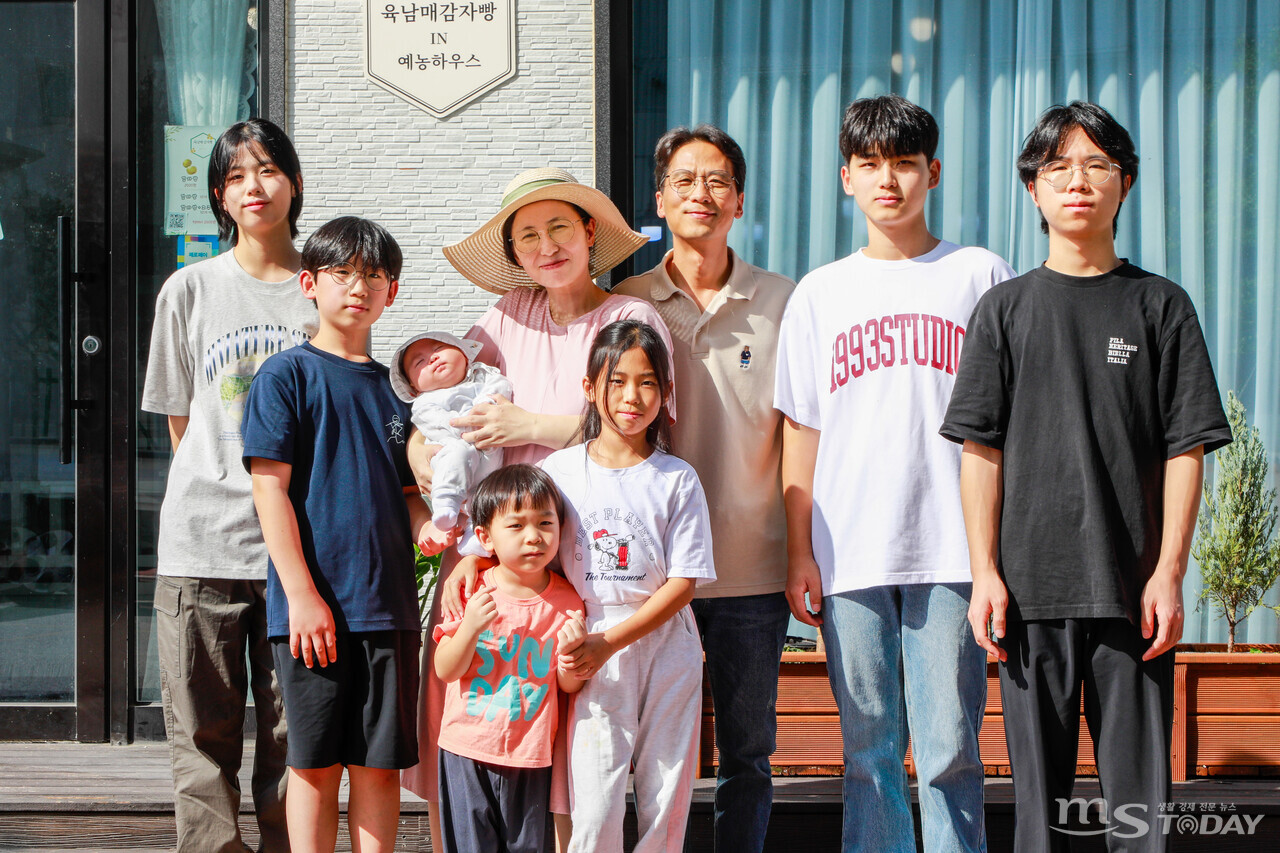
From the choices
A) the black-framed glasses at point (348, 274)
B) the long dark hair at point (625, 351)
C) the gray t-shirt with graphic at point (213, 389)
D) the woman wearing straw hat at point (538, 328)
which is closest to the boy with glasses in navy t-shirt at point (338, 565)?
the black-framed glasses at point (348, 274)

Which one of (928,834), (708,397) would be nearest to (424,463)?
(708,397)

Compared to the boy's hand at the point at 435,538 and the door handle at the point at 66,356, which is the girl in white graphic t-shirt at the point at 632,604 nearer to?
the boy's hand at the point at 435,538

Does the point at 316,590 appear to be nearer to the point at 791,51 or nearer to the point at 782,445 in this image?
the point at 782,445

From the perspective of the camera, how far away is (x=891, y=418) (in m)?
2.34

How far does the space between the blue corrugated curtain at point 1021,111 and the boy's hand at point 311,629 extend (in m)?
2.53

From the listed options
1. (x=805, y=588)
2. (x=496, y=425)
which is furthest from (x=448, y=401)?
(x=805, y=588)

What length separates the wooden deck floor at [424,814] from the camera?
3176 mm

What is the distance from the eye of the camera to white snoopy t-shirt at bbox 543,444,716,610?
2.27 m

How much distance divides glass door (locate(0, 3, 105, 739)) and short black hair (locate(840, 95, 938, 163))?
3128 mm

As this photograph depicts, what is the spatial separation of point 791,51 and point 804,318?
2.14m

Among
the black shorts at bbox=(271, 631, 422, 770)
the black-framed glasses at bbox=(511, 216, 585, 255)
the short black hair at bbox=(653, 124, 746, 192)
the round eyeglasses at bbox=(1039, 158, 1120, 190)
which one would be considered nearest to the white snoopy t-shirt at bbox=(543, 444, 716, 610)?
the black shorts at bbox=(271, 631, 422, 770)

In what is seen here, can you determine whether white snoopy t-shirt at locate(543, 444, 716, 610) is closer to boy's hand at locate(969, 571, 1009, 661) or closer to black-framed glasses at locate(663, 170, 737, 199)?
boy's hand at locate(969, 571, 1009, 661)

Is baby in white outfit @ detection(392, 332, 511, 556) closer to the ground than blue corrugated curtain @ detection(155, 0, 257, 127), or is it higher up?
closer to the ground

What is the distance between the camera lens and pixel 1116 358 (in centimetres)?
211
